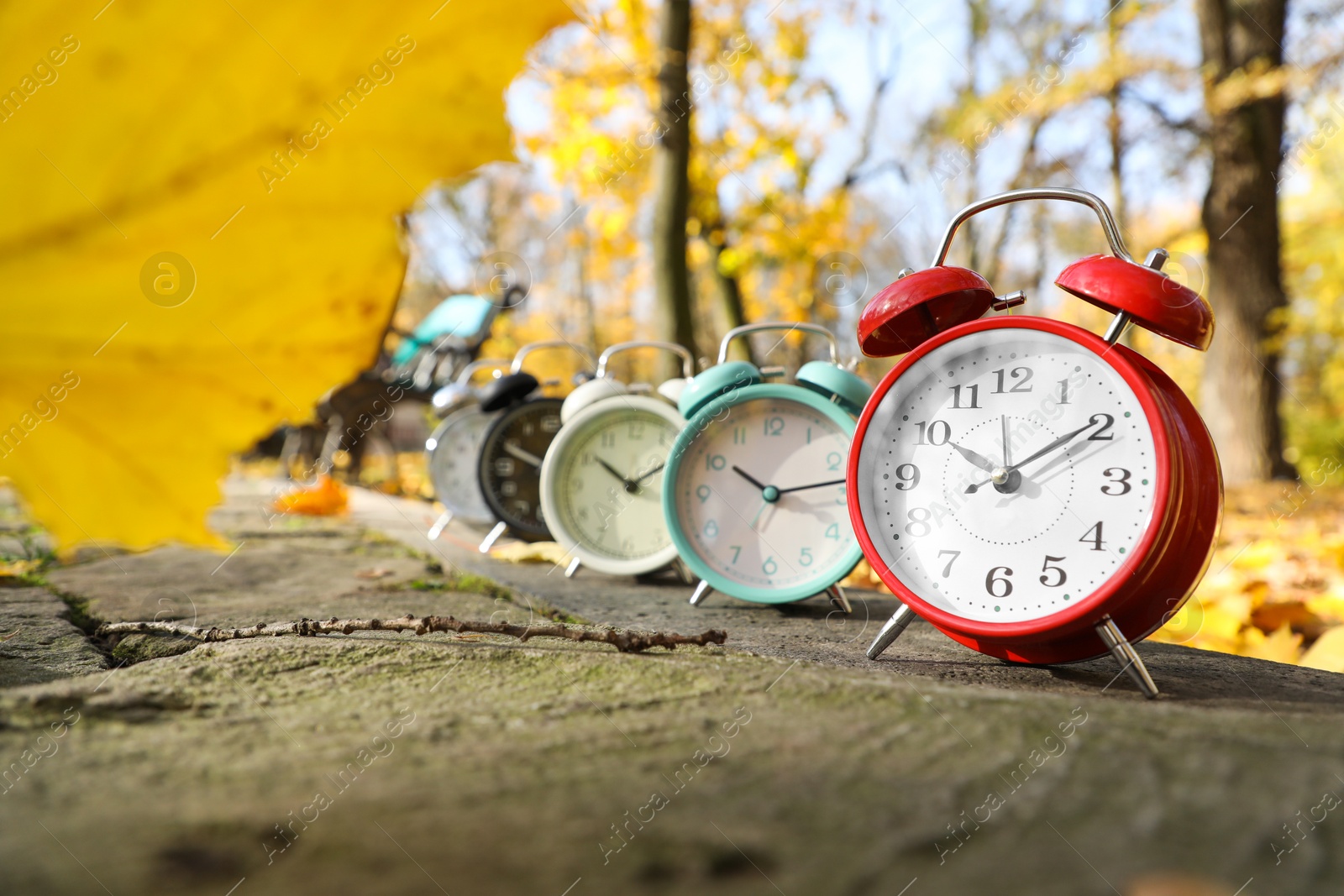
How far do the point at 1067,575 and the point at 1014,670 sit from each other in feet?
0.70

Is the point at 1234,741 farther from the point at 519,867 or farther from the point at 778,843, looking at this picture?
the point at 519,867

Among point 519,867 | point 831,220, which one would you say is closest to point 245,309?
point 519,867

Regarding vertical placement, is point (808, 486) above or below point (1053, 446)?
below

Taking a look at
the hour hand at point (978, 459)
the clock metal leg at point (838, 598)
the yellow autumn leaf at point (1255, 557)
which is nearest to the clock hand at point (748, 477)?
the clock metal leg at point (838, 598)

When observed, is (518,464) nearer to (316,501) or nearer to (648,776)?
(316,501)

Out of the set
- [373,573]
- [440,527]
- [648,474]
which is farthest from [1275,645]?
[440,527]

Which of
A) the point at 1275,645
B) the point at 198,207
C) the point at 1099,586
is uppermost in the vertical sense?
the point at 198,207

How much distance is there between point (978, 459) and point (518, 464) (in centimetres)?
240

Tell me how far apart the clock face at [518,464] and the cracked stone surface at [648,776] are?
2.06 meters

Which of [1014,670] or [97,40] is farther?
[1014,670]

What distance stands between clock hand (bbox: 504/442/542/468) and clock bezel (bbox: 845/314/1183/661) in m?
2.13

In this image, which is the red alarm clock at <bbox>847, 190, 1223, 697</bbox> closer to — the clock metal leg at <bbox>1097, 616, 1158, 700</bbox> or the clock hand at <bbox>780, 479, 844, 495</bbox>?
the clock metal leg at <bbox>1097, 616, 1158, 700</bbox>

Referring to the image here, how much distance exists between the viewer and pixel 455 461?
4375mm

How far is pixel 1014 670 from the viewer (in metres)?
1.63
